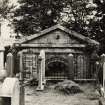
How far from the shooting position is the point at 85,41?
20297 millimetres

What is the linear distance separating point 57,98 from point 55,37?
752cm

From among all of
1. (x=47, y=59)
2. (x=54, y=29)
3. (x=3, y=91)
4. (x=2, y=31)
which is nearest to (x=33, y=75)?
(x=47, y=59)

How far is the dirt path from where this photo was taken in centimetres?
1275

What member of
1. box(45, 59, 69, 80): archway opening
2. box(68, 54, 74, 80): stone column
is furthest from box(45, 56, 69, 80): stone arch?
box(68, 54, 74, 80): stone column

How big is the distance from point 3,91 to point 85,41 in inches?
583

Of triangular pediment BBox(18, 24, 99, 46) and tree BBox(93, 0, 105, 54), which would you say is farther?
tree BBox(93, 0, 105, 54)

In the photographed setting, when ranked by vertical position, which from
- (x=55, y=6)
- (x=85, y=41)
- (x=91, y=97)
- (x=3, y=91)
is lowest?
(x=91, y=97)

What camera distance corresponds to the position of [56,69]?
20.3 meters

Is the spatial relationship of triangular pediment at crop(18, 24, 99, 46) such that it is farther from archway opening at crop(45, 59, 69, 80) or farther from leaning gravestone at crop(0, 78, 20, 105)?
leaning gravestone at crop(0, 78, 20, 105)

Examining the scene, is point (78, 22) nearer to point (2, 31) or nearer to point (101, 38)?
point (101, 38)

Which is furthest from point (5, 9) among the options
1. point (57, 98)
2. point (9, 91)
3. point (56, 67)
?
point (9, 91)

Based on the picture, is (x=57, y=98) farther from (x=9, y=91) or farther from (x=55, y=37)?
(x=9, y=91)

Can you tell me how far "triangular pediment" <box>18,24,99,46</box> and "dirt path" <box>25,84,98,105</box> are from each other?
4980 millimetres

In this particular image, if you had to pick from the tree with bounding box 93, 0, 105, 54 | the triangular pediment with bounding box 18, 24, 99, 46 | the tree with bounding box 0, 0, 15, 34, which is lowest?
the triangular pediment with bounding box 18, 24, 99, 46
